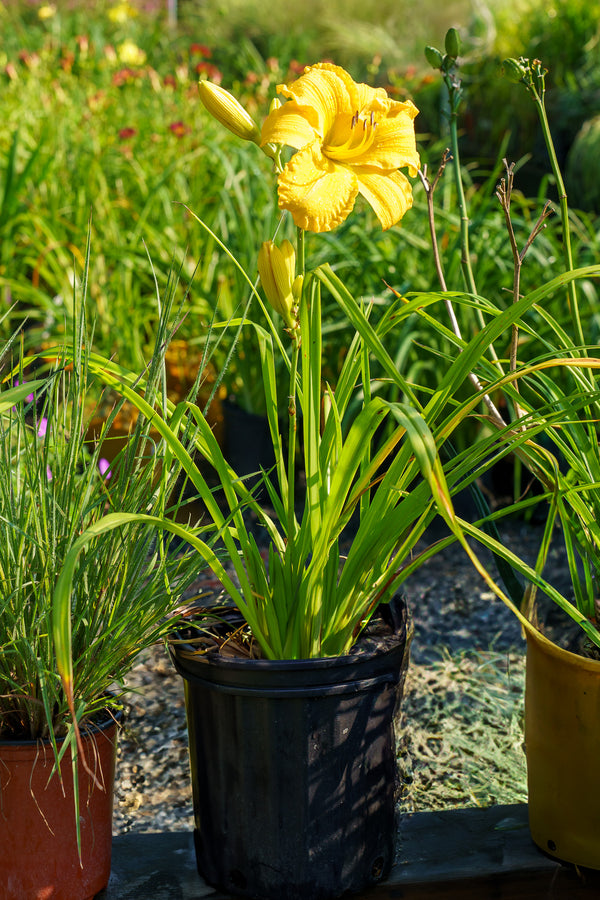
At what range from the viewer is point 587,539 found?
1.17 metres

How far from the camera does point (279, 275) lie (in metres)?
1.01

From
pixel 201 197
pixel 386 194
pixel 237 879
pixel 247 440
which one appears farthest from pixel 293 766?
pixel 201 197

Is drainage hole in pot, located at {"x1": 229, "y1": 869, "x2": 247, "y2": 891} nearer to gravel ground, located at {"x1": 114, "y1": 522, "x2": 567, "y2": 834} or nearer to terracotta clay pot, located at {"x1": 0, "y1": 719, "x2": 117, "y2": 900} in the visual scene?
terracotta clay pot, located at {"x1": 0, "y1": 719, "x2": 117, "y2": 900}

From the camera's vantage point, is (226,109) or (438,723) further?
(438,723)

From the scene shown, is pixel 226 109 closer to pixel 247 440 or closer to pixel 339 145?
pixel 339 145

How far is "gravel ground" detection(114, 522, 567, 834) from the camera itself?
1479mm

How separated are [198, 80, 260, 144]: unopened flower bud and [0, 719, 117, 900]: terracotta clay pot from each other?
0.70 meters

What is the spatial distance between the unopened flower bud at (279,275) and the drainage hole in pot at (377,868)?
660 mm

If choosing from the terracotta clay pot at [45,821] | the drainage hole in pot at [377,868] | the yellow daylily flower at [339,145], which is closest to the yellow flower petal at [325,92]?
the yellow daylily flower at [339,145]

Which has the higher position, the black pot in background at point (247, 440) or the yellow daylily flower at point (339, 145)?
the yellow daylily flower at point (339, 145)

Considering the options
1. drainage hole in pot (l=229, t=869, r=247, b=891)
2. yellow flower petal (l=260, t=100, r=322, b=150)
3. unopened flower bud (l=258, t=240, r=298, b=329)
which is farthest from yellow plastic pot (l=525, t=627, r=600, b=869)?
yellow flower petal (l=260, t=100, r=322, b=150)

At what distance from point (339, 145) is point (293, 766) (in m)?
0.72

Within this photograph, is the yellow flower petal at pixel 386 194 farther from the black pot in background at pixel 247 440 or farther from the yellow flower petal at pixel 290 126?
the black pot in background at pixel 247 440

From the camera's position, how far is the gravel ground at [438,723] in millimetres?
1479
